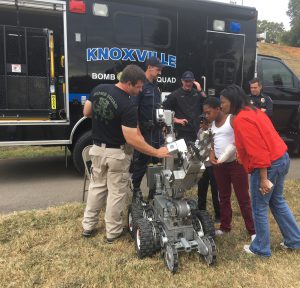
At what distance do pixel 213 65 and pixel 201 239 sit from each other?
3.86 meters

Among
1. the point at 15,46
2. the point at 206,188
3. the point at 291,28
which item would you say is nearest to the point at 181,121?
the point at 206,188

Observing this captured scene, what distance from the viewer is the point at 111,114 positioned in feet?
10.5

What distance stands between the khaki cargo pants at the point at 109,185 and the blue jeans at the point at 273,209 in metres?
1.20

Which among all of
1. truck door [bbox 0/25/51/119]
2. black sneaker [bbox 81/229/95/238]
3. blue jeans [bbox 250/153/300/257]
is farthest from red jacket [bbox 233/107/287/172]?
truck door [bbox 0/25/51/119]

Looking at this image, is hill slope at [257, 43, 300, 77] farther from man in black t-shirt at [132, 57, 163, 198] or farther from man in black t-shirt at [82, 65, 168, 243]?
man in black t-shirt at [82, 65, 168, 243]

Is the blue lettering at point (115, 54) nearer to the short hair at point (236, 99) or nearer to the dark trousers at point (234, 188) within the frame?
the dark trousers at point (234, 188)

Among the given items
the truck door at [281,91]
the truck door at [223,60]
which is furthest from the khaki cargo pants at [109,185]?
the truck door at [281,91]

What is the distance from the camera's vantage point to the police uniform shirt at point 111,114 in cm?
316

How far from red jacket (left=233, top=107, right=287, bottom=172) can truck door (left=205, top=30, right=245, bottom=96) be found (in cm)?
336

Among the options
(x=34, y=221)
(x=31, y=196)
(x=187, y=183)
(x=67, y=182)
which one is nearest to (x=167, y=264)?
(x=187, y=183)

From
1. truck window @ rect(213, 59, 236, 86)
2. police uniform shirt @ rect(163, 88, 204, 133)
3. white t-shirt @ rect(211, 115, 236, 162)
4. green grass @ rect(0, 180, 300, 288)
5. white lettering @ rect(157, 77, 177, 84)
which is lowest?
green grass @ rect(0, 180, 300, 288)

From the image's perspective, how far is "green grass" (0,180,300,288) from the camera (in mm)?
2752

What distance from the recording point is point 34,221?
3.88 m

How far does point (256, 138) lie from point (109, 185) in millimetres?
1456
